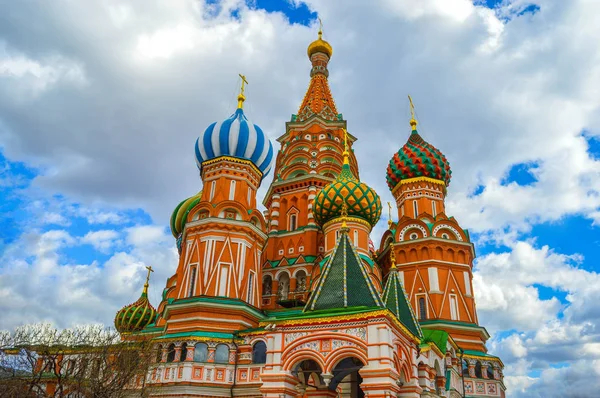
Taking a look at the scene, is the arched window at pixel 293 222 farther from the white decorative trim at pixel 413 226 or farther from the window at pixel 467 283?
the window at pixel 467 283

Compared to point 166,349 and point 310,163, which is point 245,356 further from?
point 310,163

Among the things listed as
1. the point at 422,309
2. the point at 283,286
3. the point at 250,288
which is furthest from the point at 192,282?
the point at 422,309

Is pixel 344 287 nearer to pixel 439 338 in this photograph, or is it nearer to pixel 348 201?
pixel 439 338

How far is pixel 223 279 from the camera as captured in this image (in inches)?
802

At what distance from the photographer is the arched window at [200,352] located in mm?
18078

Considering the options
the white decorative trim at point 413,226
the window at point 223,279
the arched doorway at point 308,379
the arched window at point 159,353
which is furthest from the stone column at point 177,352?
the white decorative trim at point 413,226

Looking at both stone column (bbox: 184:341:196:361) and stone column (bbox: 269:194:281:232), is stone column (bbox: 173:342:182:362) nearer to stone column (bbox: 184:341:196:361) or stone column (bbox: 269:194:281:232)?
stone column (bbox: 184:341:196:361)

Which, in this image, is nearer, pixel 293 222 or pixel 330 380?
pixel 330 380

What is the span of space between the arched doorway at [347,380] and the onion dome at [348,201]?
27.1 feet

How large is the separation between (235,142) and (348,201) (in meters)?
5.82

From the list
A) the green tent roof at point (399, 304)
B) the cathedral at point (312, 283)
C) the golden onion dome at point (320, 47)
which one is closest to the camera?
the cathedral at point (312, 283)

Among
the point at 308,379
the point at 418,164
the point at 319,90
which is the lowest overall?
the point at 308,379

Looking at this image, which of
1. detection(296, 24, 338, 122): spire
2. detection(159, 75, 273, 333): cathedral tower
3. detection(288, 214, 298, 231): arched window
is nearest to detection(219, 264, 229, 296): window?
detection(159, 75, 273, 333): cathedral tower

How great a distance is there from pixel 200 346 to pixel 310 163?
12.8 meters
